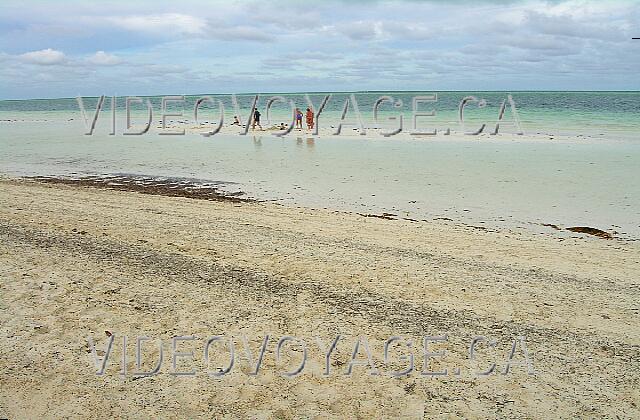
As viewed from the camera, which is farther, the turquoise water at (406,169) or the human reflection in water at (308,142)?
the human reflection in water at (308,142)

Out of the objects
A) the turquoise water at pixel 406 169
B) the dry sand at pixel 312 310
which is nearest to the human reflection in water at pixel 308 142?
the turquoise water at pixel 406 169

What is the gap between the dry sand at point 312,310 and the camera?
13.0 feet

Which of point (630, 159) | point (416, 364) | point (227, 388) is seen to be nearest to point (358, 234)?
point (416, 364)

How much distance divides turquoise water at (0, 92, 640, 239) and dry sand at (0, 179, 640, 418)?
1854 millimetres

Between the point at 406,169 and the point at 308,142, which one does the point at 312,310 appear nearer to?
the point at 406,169

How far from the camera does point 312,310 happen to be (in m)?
5.40

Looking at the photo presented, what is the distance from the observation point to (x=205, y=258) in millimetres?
6992

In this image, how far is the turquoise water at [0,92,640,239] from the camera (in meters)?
10.5

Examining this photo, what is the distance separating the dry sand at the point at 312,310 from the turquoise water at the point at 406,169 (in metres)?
1.85

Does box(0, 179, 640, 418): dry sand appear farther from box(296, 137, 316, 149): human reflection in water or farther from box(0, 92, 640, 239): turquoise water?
box(296, 137, 316, 149): human reflection in water

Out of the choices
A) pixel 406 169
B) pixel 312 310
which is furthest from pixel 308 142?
pixel 312 310

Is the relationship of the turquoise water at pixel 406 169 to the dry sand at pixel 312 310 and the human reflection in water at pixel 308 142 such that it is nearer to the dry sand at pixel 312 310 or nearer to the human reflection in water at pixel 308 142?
the human reflection in water at pixel 308 142

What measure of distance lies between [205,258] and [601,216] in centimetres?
697

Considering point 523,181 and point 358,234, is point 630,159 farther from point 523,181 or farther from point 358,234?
point 358,234
